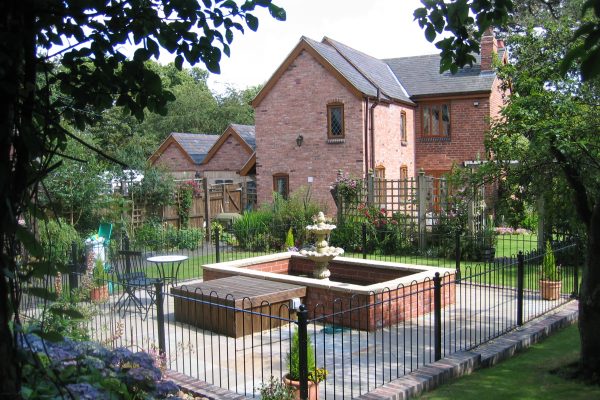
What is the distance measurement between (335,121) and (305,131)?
4.38 ft

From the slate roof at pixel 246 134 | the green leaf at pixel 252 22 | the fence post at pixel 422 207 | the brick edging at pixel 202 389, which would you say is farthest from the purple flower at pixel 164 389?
the slate roof at pixel 246 134

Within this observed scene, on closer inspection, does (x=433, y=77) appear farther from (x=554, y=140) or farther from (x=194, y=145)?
(x=554, y=140)

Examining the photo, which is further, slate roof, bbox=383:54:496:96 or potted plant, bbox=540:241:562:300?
slate roof, bbox=383:54:496:96

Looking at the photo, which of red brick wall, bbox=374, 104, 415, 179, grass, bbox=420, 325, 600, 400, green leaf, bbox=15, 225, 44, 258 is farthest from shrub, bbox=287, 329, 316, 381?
red brick wall, bbox=374, 104, 415, 179

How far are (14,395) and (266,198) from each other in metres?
23.6

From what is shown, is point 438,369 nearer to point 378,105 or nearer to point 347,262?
point 347,262

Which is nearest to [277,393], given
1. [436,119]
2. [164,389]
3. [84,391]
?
[164,389]

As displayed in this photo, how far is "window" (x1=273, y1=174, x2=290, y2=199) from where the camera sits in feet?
84.2

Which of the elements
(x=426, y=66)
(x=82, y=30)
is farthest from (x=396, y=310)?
(x=426, y=66)

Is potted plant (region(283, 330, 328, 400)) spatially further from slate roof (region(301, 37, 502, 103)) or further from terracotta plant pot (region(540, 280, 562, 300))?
slate roof (region(301, 37, 502, 103))

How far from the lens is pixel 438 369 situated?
23.0 feet

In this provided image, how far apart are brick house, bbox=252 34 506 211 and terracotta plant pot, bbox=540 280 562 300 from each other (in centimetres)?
1276

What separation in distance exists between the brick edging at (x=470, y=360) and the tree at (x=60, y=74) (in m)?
3.85

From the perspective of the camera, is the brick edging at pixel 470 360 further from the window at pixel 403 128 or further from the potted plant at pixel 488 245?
the window at pixel 403 128
